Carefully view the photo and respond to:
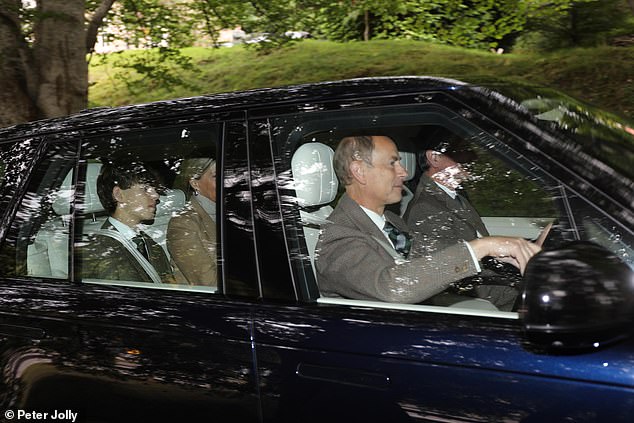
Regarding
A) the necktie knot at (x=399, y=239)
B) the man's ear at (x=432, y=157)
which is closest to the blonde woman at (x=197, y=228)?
the necktie knot at (x=399, y=239)

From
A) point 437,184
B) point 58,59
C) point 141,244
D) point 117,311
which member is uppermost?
point 58,59

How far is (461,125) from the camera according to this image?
2.21 metres

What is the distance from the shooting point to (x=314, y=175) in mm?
2568

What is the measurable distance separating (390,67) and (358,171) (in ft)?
38.7

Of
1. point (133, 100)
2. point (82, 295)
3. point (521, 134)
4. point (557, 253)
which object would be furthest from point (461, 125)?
point (133, 100)

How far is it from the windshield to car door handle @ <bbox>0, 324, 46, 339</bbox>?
5.77 ft

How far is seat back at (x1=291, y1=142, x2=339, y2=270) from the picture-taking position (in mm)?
2461

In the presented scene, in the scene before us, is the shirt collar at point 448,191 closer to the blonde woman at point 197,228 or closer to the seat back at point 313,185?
the seat back at point 313,185

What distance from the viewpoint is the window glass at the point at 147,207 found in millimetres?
2641

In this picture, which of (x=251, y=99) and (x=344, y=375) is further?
(x=251, y=99)

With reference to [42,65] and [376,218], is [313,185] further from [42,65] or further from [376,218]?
[42,65]

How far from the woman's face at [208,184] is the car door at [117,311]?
5 centimetres

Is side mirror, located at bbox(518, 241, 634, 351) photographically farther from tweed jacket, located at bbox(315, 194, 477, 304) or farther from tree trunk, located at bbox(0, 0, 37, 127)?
tree trunk, located at bbox(0, 0, 37, 127)

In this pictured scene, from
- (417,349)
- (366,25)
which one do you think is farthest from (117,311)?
(366,25)
